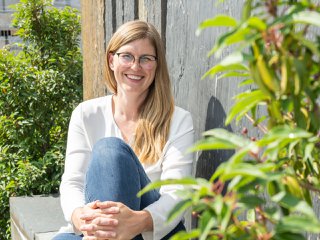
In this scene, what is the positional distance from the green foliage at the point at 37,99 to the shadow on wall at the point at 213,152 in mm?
2090

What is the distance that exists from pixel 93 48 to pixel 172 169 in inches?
94.8

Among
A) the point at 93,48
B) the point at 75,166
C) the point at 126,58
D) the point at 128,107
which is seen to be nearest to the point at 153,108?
the point at 128,107

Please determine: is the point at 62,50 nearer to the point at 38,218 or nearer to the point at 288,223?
the point at 38,218

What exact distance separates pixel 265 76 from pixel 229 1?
67.9 inches

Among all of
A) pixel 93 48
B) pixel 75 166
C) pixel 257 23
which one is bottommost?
pixel 75 166

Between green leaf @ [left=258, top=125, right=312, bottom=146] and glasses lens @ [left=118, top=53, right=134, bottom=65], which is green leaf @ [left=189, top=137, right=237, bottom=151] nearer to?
green leaf @ [left=258, top=125, right=312, bottom=146]

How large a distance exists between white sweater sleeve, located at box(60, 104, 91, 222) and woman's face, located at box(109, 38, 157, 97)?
0.26 meters

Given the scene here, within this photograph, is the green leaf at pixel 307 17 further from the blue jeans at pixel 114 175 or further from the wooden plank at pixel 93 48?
the wooden plank at pixel 93 48

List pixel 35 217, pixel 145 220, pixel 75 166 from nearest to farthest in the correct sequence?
pixel 145 220 < pixel 75 166 < pixel 35 217

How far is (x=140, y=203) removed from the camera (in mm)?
2816

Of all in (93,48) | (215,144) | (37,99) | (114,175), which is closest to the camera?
(215,144)

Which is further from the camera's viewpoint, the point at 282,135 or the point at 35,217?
the point at 35,217

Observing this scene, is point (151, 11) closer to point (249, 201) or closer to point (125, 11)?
point (125, 11)

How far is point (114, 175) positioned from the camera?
8.46ft
